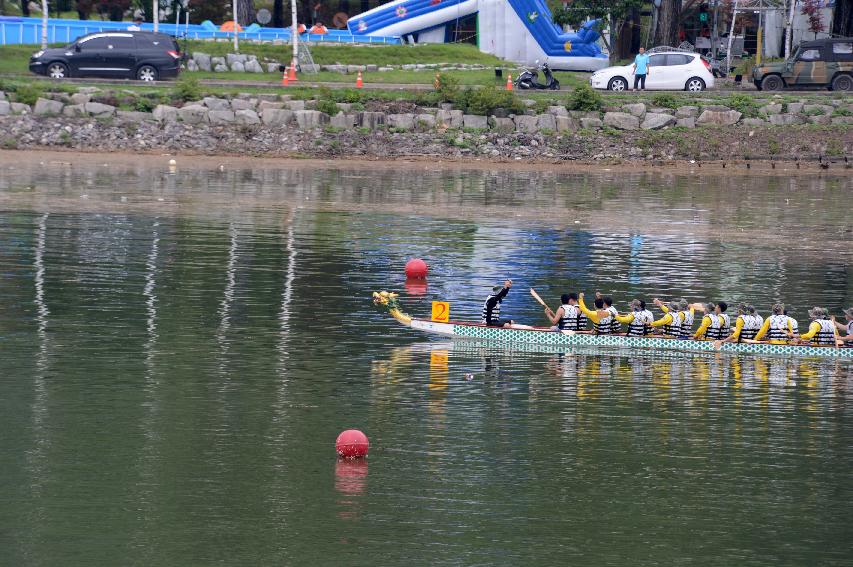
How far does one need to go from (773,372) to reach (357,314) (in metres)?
9.29

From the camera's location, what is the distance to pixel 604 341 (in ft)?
96.3

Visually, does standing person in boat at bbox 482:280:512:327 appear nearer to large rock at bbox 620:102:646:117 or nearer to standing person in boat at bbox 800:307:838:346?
standing person in boat at bbox 800:307:838:346

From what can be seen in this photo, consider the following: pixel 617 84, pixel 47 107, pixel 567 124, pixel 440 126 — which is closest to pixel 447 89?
pixel 440 126

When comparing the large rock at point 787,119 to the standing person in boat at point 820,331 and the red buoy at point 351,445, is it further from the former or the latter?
the red buoy at point 351,445

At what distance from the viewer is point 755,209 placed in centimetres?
4756

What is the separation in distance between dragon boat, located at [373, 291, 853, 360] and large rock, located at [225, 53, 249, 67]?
4080 cm

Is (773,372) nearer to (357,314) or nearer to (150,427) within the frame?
(357,314)

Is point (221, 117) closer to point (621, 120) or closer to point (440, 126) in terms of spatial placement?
point (440, 126)

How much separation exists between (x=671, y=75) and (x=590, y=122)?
646 centimetres

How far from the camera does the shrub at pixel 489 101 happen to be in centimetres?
5838

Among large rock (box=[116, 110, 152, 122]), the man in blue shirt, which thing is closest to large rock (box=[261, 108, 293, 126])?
large rock (box=[116, 110, 152, 122])

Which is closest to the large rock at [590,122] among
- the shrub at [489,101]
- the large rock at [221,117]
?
the shrub at [489,101]

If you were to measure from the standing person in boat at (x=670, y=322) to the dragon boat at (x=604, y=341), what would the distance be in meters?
0.16

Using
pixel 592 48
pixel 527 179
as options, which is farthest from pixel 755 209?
pixel 592 48
